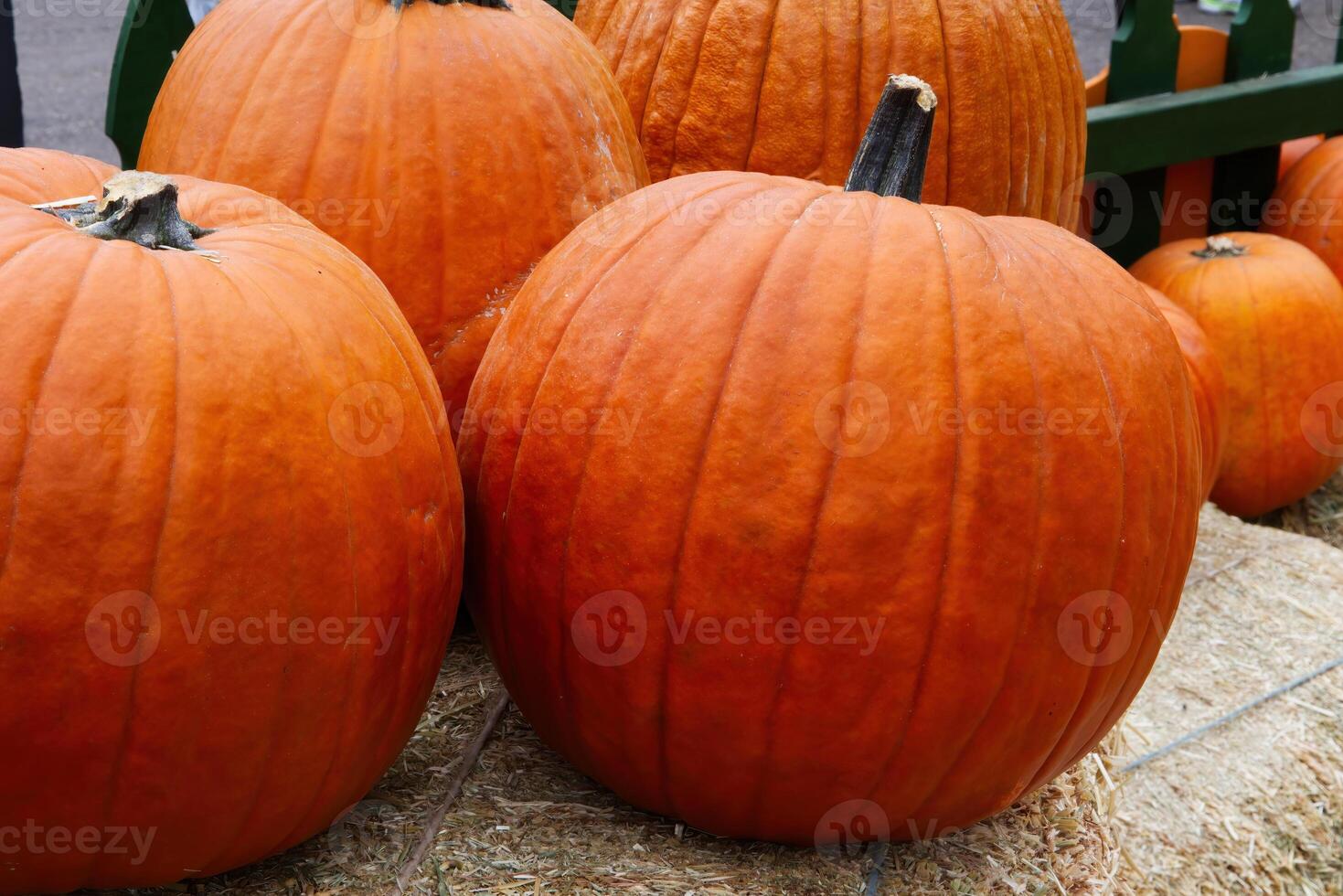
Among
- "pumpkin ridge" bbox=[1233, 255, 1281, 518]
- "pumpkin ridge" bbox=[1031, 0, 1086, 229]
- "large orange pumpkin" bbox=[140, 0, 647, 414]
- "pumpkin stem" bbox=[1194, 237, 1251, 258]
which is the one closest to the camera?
"large orange pumpkin" bbox=[140, 0, 647, 414]

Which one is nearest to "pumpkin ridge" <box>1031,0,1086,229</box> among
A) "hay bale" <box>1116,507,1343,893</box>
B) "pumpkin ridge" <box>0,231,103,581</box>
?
"hay bale" <box>1116,507,1343,893</box>

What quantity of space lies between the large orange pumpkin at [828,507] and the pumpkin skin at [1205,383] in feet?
5.17

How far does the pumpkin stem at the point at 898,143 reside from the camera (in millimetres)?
1721

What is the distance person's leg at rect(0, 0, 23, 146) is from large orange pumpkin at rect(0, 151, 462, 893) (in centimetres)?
160

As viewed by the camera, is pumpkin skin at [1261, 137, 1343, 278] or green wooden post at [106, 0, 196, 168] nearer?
green wooden post at [106, 0, 196, 168]

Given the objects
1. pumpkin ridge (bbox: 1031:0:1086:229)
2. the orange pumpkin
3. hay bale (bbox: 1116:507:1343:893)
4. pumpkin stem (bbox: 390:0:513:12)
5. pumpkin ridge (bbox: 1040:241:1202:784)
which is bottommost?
hay bale (bbox: 1116:507:1343:893)

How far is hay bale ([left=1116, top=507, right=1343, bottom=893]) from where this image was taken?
2457 millimetres

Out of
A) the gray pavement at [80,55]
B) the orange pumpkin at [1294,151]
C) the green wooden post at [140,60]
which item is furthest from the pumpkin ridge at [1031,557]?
the orange pumpkin at [1294,151]

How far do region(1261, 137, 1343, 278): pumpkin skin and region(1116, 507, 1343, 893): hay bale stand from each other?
1.49 metres

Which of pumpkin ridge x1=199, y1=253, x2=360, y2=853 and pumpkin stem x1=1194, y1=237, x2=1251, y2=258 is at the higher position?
pumpkin ridge x1=199, y1=253, x2=360, y2=853

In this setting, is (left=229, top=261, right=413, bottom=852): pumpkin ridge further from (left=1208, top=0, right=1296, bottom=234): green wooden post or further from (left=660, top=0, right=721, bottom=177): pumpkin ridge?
(left=1208, top=0, right=1296, bottom=234): green wooden post

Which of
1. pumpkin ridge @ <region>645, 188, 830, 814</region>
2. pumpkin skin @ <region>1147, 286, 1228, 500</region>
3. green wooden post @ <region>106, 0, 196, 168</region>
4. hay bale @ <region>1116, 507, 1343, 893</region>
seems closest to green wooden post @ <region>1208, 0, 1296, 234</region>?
pumpkin skin @ <region>1147, 286, 1228, 500</region>

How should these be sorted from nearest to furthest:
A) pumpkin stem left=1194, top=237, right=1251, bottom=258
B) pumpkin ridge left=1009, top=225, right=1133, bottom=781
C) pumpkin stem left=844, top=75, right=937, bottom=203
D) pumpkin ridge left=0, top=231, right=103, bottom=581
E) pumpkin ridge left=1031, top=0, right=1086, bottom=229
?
pumpkin ridge left=0, top=231, right=103, bottom=581
pumpkin ridge left=1009, top=225, right=1133, bottom=781
pumpkin stem left=844, top=75, right=937, bottom=203
pumpkin ridge left=1031, top=0, right=1086, bottom=229
pumpkin stem left=1194, top=237, right=1251, bottom=258

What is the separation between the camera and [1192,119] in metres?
4.26
